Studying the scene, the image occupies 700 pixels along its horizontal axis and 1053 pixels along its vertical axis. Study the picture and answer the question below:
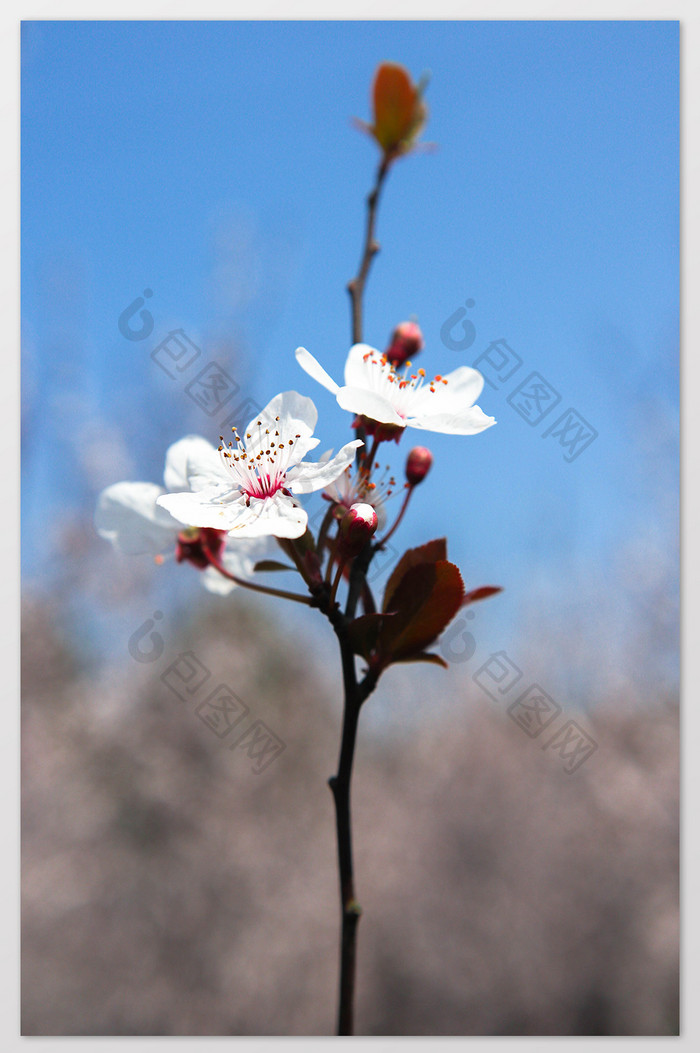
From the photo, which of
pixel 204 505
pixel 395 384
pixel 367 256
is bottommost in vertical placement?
pixel 204 505

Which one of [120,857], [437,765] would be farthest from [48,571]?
[437,765]

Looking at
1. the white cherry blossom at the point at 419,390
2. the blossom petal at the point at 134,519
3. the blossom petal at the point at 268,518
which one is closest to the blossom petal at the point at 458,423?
the white cherry blossom at the point at 419,390

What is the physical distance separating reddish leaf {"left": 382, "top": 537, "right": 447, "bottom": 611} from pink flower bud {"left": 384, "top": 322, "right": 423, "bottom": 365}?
0.60ft

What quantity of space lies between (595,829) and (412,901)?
56 cm

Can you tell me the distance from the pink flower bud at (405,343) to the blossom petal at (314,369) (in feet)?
0.46

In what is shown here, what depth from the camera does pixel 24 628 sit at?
224cm

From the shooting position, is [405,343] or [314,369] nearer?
[314,369]

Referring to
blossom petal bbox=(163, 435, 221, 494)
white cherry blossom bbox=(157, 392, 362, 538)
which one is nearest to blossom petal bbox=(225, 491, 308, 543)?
white cherry blossom bbox=(157, 392, 362, 538)

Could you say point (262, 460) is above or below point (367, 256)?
below

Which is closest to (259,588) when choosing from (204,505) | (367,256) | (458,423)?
(204,505)

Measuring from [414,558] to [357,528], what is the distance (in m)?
0.08

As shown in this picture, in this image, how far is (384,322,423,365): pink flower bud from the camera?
63cm

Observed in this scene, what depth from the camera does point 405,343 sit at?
630 mm

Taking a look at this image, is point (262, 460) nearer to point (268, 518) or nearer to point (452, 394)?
point (268, 518)
